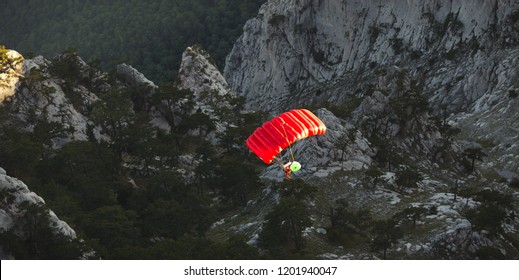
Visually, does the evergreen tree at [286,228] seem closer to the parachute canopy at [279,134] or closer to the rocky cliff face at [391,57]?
the parachute canopy at [279,134]

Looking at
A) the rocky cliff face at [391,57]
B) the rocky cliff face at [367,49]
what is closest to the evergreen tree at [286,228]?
the rocky cliff face at [391,57]

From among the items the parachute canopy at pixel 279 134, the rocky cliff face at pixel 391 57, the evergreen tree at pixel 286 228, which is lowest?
the evergreen tree at pixel 286 228

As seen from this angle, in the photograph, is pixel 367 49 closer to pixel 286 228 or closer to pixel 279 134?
pixel 286 228

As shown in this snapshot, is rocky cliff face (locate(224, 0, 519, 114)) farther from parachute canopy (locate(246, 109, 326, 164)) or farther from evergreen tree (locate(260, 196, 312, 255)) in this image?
parachute canopy (locate(246, 109, 326, 164))

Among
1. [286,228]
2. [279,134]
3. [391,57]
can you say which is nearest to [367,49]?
[391,57]

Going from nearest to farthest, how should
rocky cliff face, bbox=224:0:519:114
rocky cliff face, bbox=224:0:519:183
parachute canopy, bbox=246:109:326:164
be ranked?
1. parachute canopy, bbox=246:109:326:164
2. rocky cliff face, bbox=224:0:519:183
3. rocky cliff face, bbox=224:0:519:114

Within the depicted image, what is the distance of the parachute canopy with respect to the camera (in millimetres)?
58094

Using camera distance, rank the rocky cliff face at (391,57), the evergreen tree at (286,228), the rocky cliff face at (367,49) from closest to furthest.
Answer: the evergreen tree at (286,228) < the rocky cliff face at (391,57) < the rocky cliff face at (367,49)

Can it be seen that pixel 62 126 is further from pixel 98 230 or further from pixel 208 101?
pixel 208 101

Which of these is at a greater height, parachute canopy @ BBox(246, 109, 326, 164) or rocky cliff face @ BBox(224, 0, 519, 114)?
rocky cliff face @ BBox(224, 0, 519, 114)

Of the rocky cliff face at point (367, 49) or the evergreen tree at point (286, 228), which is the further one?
the rocky cliff face at point (367, 49)

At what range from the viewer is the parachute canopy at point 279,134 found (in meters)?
58.1

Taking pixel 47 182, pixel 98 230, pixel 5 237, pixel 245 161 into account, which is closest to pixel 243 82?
pixel 245 161

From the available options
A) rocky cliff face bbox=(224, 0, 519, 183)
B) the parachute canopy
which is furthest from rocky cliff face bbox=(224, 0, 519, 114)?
the parachute canopy
